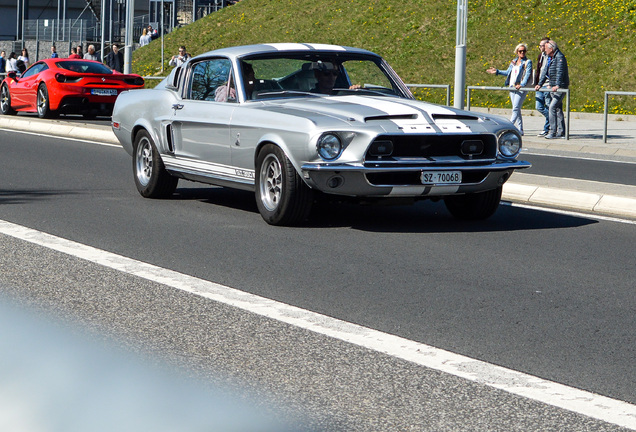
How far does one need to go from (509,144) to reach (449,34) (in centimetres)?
3239

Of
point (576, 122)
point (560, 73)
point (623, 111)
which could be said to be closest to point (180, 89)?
point (560, 73)

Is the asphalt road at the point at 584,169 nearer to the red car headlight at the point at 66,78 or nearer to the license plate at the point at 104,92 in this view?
the license plate at the point at 104,92

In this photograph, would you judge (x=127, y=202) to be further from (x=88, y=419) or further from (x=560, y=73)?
(x=560, y=73)

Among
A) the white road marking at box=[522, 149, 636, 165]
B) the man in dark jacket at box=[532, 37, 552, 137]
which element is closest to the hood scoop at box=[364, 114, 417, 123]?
the white road marking at box=[522, 149, 636, 165]

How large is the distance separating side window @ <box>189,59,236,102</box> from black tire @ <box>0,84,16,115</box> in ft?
57.4

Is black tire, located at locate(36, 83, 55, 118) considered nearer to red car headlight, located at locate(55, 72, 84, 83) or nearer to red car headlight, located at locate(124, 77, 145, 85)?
red car headlight, located at locate(55, 72, 84, 83)

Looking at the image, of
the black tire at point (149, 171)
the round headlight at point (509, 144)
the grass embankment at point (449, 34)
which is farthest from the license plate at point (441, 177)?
the grass embankment at point (449, 34)

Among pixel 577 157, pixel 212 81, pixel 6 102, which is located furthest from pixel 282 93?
pixel 6 102

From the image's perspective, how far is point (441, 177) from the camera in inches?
344

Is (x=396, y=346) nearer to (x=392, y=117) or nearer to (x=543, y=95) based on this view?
(x=392, y=117)

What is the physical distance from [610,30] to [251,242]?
30503 mm

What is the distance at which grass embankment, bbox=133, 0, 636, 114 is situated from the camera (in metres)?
33.8

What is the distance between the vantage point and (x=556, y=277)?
705cm

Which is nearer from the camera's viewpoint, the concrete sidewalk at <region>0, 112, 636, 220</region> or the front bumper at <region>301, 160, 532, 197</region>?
the front bumper at <region>301, 160, 532, 197</region>
